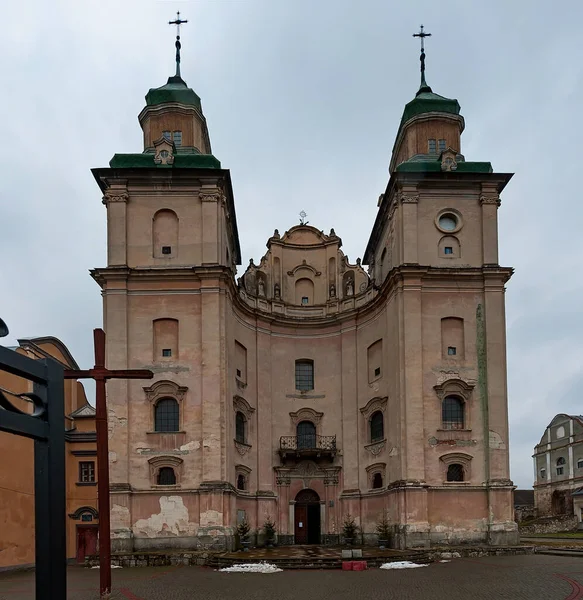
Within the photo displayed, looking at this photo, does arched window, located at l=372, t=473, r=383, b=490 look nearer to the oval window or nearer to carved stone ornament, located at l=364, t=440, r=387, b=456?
carved stone ornament, located at l=364, t=440, r=387, b=456

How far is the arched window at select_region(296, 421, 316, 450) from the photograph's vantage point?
42688 mm

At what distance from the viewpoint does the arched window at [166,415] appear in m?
35.6

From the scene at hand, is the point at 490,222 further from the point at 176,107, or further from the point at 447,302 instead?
the point at 176,107

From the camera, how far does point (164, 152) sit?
38.5 meters

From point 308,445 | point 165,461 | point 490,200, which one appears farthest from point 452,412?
point 165,461

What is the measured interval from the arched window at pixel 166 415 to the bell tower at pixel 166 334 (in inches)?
1.9

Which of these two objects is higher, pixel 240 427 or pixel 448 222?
pixel 448 222

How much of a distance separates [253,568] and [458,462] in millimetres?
12957

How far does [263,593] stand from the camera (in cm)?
2073

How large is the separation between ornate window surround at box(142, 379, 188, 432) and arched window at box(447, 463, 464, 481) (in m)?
13.6

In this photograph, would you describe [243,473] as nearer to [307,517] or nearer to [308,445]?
[308,445]

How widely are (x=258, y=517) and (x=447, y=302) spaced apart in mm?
15872

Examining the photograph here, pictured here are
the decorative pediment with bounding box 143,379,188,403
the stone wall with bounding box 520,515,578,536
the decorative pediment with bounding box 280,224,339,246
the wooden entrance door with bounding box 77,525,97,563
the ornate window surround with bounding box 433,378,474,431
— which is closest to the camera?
the wooden entrance door with bounding box 77,525,97,563

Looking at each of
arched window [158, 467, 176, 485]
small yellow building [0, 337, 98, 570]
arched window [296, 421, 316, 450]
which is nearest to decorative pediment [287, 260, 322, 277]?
arched window [296, 421, 316, 450]
